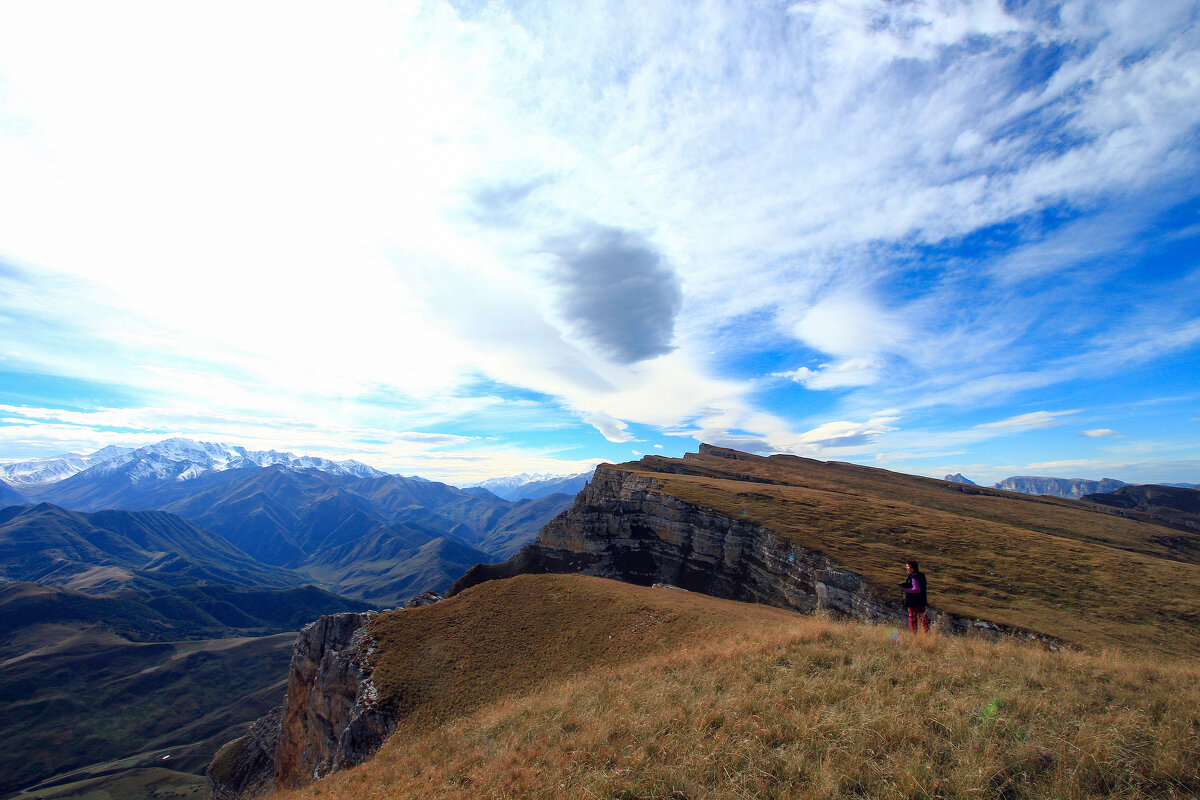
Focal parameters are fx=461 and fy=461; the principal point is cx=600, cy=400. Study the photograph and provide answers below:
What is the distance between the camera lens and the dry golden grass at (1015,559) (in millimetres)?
29703

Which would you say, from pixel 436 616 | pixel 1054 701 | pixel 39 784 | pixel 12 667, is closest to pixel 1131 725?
pixel 1054 701

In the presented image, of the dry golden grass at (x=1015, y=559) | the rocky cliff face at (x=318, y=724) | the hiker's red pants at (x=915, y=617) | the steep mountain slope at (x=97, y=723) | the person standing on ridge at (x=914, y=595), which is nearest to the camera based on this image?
the hiker's red pants at (x=915, y=617)

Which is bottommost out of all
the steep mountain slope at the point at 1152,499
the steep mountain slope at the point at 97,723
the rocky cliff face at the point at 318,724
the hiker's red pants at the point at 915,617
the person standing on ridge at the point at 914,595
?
the steep mountain slope at the point at 97,723

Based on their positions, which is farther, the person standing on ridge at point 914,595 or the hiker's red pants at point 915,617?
the person standing on ridge at point 914,595

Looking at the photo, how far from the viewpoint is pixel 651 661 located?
811 inches

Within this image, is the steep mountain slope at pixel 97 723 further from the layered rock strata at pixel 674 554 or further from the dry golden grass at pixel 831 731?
the dry golden grass at pixel 831 731

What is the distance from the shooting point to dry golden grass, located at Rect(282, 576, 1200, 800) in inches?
338

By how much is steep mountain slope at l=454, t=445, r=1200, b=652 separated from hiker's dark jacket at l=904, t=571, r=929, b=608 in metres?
16.7

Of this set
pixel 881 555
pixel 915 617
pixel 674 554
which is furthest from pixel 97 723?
pixel 915 617

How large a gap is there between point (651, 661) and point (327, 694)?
82.1ft

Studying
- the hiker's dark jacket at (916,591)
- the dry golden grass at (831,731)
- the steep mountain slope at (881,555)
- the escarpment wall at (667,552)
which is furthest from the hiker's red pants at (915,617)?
the escarpment wall at (667,552)

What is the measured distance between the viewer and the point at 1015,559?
42031 millimetres

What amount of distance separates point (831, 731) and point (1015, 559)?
46182 millimetres

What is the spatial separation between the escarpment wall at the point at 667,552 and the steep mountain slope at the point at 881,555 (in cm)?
17
